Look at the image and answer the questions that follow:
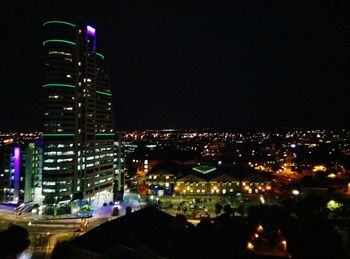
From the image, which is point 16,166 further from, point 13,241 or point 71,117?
point 13,241

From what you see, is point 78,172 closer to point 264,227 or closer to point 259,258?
point 264,227

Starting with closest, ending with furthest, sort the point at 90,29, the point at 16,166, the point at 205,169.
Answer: the point at 16,166
the point at 90,29
the point at 205,169

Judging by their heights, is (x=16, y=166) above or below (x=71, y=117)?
below

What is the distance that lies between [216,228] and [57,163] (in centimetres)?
2605

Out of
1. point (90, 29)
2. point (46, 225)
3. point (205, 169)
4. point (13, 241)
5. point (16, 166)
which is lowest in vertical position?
point (46, 225)

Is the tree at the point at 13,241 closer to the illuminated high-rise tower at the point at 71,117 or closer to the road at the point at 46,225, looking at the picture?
the road at the point at 46,225

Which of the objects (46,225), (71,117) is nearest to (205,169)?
(71,117)

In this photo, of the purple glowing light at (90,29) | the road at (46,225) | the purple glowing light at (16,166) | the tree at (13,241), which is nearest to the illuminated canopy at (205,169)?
the road at (46,225)

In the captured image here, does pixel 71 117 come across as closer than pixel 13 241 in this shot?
No

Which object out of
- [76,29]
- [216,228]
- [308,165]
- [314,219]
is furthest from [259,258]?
[308,165]

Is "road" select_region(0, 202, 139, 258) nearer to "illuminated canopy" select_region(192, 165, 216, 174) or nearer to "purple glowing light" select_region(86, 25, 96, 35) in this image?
"illuminated canopy" select_region(192, 165, 216, 174)

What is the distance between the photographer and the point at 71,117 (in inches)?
1763

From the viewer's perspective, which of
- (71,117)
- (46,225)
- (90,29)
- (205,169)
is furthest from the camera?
(205,169)

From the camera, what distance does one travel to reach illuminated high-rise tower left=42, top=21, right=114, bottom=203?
139 feet
